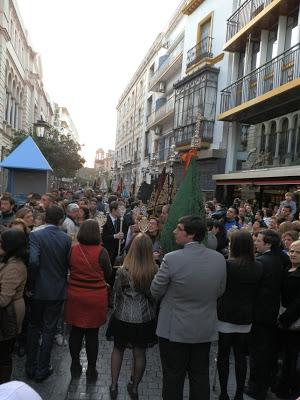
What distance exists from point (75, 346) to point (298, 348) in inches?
93.5

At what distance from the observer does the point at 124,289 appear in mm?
4090

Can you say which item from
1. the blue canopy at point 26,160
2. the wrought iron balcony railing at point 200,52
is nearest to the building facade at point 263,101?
the wrought iron balcony railing at point 200,52

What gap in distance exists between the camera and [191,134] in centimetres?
2214

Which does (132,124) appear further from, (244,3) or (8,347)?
(8,347)

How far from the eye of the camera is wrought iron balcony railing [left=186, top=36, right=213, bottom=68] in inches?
871

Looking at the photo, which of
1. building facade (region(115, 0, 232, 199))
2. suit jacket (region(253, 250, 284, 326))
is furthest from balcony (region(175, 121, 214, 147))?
suit jacket (region(253, 250, 284, 326))

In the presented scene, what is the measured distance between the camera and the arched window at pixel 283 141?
15539mm

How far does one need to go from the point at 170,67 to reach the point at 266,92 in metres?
16.4

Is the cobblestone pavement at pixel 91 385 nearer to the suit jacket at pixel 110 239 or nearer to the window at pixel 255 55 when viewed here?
the suit jacket at pixel 110 239

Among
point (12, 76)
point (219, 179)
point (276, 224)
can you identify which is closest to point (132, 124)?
point (12, 76)

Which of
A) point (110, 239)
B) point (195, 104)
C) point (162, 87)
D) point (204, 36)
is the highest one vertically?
point (204, 36)

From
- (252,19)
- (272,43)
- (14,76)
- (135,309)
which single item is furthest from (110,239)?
(14,76)

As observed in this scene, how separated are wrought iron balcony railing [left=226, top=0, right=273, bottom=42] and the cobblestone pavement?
1562 centimetres

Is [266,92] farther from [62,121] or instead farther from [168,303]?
[62,121]
